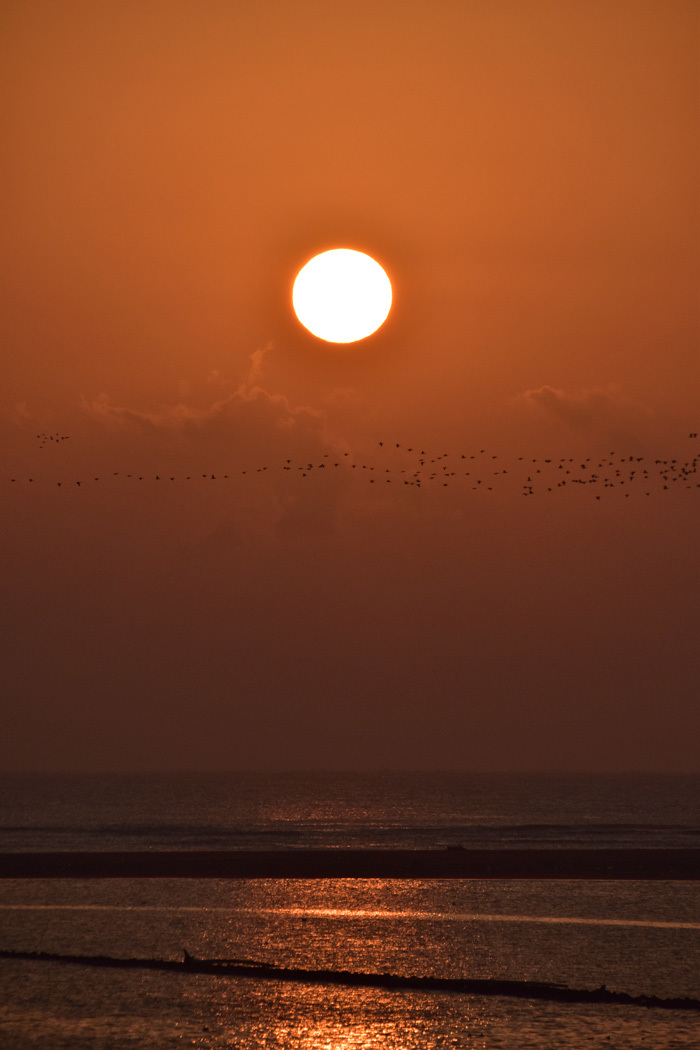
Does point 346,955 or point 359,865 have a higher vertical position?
point 359,865

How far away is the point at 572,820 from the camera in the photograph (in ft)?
324

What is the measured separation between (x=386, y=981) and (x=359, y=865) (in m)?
26.4

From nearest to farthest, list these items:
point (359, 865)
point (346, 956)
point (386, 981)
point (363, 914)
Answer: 1. point (386, 981)
2. point (346, 956)
3. point (363, 914)
4. point (359, 865)

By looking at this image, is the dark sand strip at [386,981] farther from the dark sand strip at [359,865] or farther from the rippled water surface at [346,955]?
the dark sand strip at [359,865]

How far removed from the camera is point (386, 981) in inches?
745

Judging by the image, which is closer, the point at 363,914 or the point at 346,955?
the point at 346,955

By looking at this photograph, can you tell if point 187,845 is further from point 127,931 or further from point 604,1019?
point 604,1019

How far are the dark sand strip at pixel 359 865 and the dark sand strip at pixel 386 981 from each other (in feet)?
63.6

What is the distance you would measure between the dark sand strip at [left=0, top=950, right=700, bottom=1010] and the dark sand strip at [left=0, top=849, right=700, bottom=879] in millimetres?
19377

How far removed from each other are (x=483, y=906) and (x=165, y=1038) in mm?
18075

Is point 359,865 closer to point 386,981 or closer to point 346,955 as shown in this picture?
point 346,955

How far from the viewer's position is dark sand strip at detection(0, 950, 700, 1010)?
17.7 metres

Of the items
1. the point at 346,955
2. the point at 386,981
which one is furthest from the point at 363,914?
the point at 386,981

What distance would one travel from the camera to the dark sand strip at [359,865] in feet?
134
